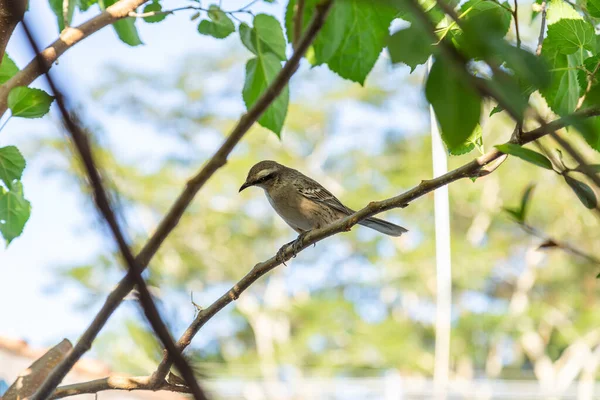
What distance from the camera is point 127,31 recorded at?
1.48m

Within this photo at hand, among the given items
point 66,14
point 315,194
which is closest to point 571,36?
point 66,14

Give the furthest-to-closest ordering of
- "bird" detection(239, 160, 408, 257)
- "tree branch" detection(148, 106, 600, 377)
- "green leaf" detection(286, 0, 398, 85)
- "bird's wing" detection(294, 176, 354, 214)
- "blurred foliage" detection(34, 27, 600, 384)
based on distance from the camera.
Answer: "blurred foliage" detection(34, 27, 600, 384) < "bird's wing" detection(294, 176, 354, 214) < "bird" detection(239, 160, 408, 257) < "green leaf" detection(286, 0, 398, 85) < "tree branch" detection(148, 106, 600, 377)

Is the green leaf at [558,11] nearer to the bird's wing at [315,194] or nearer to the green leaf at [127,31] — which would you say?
the green leaf at [127,31]

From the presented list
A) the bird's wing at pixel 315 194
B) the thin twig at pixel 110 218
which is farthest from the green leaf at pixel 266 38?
the bird's wing at pixel 315 194

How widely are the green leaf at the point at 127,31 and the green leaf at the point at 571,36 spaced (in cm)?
85

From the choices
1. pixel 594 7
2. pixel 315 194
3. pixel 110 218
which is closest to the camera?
pixel 110 218

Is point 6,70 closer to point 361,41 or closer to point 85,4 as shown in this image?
point 85,4

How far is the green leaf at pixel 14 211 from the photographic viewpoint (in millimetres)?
1301

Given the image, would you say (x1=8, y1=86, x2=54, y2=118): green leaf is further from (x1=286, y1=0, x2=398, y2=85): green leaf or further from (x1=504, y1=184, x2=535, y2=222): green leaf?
(x1=504, y1=184, x2=535, y2=222): green leaf

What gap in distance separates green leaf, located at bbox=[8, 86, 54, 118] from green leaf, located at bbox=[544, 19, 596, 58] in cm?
80

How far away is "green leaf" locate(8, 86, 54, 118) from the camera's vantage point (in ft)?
3.53

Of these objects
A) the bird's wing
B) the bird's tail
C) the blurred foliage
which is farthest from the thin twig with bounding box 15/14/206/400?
the blurred foliage

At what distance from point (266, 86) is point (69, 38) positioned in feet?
1.19

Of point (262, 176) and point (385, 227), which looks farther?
point (262, 176)
